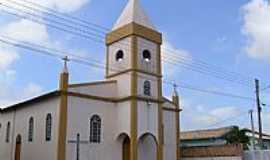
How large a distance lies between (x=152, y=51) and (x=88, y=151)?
8089 mm

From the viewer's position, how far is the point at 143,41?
1057 inches

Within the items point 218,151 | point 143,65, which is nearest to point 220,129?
point 218,151

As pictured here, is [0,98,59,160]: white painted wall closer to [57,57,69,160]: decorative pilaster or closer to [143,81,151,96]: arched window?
[57,57,69,160]: decorative pilaster

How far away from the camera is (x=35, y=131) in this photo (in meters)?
25.9

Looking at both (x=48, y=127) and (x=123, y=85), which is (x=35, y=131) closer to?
(x=48, y=127)

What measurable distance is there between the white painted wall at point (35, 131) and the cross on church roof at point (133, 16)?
7.59 m

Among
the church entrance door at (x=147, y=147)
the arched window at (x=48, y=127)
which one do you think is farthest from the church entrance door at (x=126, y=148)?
the arched window at (x=48, y=127)

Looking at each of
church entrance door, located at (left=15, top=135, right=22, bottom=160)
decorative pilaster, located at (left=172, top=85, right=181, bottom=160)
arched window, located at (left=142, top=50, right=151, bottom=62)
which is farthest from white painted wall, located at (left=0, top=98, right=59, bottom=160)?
decorative pilaster, located at (left=172, top=85, right=181, bottom=160)

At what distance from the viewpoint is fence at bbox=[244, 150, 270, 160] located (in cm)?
2644

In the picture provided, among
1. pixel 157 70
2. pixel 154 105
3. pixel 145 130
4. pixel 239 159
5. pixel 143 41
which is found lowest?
pixel 239 159

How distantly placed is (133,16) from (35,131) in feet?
33.0

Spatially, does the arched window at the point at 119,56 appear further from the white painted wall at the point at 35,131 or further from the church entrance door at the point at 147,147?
the white painted wall at the point at 35,131

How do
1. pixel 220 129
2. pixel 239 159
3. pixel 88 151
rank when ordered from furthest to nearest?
pixel 220 129 < pixel 239 159 < pixel 88 151

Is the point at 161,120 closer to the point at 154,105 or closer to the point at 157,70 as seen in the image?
the point at 154,105
